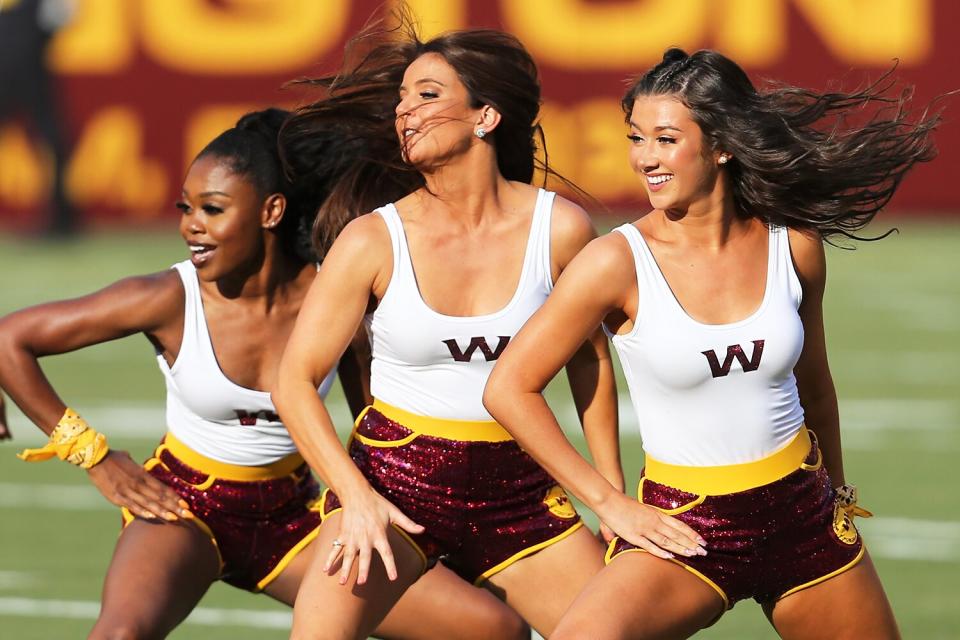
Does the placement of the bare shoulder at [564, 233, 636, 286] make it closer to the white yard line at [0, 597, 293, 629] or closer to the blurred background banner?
the white yard line at [0, 597, 293, 629]

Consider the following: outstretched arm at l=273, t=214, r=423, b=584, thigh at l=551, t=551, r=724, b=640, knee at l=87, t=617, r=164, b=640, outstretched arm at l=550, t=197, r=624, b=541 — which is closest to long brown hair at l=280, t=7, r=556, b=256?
outstretched arm at l=550, t=197, r=624, b=541

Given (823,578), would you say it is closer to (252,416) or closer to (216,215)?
(252,416)

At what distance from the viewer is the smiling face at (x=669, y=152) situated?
4445 millimetres

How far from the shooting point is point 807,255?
460 centimetres

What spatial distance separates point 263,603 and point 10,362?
86.6 inches

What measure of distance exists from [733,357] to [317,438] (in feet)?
3.57

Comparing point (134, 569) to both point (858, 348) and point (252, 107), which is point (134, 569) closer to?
point (858, 348)

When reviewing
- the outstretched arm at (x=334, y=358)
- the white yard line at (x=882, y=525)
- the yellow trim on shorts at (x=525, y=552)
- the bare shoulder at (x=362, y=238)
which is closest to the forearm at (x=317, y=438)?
the outstretched arm at (x=334, y=358)

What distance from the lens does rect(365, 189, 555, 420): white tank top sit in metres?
4.74

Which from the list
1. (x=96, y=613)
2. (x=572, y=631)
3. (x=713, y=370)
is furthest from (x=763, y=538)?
(x=96, y=613)

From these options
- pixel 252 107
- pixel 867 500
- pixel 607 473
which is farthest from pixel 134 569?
pixel 252 107

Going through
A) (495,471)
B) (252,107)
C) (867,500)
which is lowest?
(252,107)

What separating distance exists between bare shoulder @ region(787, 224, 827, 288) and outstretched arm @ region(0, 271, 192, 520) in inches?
74.4

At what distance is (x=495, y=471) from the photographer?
16.0 feet
